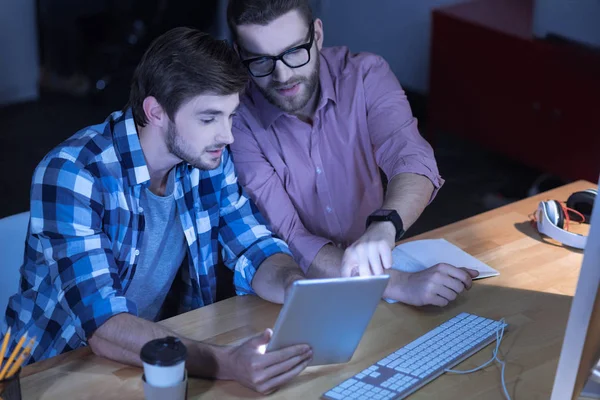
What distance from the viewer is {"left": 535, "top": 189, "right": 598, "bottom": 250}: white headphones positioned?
197cm

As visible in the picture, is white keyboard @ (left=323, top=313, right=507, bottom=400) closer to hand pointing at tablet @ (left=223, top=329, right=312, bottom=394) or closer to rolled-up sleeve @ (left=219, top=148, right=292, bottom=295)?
hand pointing at tablet @ (left=223, top=329, right=312, bottom=394)

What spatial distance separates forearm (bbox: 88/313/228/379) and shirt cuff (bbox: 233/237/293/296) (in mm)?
280

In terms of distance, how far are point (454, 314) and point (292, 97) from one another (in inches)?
25.5

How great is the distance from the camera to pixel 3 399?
1320mm

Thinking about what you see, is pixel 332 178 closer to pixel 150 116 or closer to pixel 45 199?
pixel 150 116

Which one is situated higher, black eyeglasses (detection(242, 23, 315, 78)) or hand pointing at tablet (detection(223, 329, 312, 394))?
black eyeglasses (detection(242, 23, 315, 78))

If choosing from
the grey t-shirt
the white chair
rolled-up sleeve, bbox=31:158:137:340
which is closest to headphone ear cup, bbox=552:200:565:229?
the grey t-shirt

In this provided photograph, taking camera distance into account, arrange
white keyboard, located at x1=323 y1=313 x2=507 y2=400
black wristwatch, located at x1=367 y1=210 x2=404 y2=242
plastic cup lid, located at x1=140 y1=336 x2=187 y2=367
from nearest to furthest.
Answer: plastic cup lid, located at x1=140 y1=336 x2=187 y2=367
white keyboard, located at x1=323 y1=313 x2=507 y2=400
black wristwatch, located at x1=367 y1=210 x2=404 y2=242

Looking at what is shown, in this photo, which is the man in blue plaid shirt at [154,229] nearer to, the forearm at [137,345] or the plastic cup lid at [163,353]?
the forearm at [137,345]

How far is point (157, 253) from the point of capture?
6.16 feet

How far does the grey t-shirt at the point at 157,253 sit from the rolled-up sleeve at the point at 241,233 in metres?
0.10

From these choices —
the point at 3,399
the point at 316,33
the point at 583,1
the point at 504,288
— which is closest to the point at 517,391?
the point at 504,288

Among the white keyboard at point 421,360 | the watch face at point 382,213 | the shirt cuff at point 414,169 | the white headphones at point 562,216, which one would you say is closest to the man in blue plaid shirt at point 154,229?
the white keyboard at point 421,360

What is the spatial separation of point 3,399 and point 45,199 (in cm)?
44
